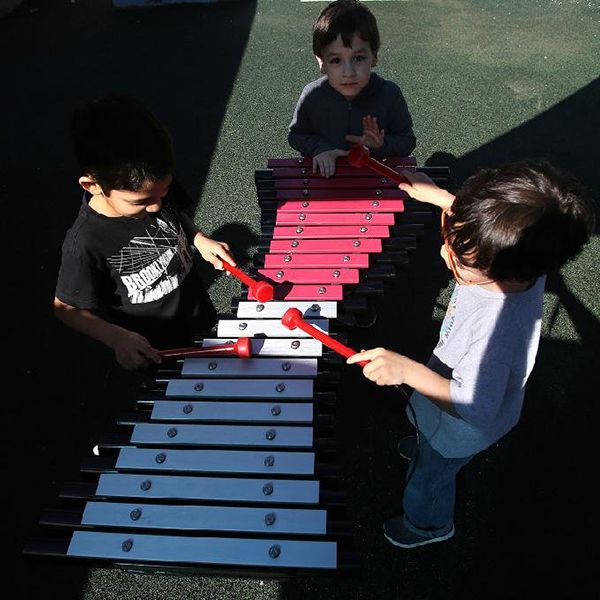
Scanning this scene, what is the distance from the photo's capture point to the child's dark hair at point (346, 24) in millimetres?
2314

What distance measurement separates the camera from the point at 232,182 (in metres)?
4.00

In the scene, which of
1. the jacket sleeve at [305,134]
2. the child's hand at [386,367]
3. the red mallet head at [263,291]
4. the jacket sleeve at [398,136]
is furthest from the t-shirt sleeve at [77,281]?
the jacket sleeve at [398,136]

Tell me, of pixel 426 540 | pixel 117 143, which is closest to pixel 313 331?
pixel 117 143

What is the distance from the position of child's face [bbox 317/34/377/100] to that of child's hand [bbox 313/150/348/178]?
0.98ft

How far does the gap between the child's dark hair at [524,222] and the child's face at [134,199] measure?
37.8 inches

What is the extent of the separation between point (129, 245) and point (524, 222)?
1.29 m

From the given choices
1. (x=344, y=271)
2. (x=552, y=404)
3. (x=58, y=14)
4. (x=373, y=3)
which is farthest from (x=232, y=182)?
(x=58, y=14)

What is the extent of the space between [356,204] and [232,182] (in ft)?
6.00

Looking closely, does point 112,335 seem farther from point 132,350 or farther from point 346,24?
point 346,24

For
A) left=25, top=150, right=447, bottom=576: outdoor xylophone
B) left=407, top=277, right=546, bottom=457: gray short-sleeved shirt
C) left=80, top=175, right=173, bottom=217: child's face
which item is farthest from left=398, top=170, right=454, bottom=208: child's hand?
left=80, top=175, right=173, bottom=217: child's face

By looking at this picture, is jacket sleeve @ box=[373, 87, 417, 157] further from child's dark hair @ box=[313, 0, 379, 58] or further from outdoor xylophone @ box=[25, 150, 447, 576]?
outdoor xylophone @ box=[25, 150, 447, 576]

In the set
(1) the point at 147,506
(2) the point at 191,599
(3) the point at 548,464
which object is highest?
(1) the point at 147,506

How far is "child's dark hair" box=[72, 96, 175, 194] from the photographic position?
1.58m

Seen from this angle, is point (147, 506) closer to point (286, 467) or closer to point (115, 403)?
point (286, 467)
